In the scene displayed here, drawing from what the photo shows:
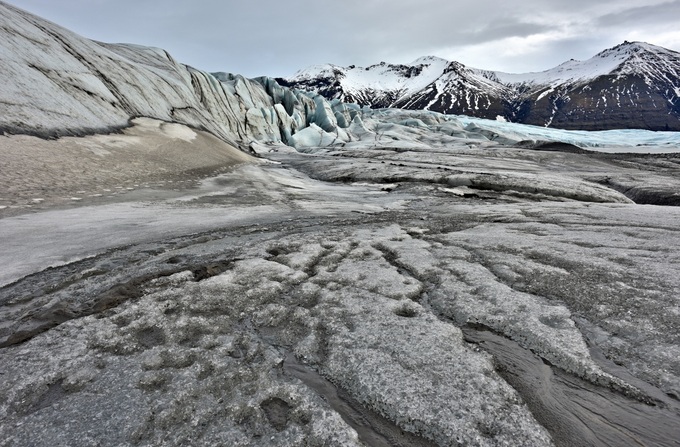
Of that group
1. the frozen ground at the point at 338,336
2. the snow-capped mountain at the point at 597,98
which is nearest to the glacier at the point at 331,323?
the frozen ground at the point at 338,336

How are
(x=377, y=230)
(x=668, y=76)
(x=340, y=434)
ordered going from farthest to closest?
(x=668, y=76) < (x=377, y=230) < (x=340, y=434)

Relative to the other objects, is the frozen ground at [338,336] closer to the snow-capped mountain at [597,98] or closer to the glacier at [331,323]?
the glacier at [331,323]

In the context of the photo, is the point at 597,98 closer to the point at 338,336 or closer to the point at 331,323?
the point at 331,323

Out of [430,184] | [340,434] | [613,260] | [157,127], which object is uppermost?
[157,127]

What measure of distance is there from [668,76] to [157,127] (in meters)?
240

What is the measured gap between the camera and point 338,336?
10.2 feet

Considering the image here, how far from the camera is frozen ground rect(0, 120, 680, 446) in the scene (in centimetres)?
218

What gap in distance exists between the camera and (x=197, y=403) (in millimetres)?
2281

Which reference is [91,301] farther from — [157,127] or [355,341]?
[157,127]

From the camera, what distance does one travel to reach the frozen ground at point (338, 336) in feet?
7.14

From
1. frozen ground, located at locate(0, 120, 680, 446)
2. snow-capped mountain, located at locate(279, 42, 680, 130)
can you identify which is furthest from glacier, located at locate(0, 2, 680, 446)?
snow-capped mountain, located at locate(279, 42, 680, 130)

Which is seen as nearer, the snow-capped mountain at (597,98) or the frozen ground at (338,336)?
the frozen ground at (338,336)

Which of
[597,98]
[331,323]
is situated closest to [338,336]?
[331,323]

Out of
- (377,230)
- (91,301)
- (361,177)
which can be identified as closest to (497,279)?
(377,230)
